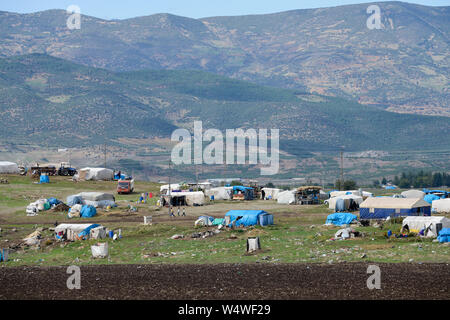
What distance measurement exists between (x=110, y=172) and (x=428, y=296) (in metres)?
87.9

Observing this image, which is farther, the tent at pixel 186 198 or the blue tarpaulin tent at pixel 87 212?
the tent at pixel 186 198

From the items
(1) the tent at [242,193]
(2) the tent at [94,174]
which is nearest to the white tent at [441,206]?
(1) the tent at [242,193]

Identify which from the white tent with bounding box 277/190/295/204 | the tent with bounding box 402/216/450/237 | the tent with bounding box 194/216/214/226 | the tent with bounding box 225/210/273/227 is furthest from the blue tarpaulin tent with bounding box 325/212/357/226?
the white tent with bounding box 277/190/295/204

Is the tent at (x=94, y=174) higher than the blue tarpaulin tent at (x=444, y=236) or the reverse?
higher

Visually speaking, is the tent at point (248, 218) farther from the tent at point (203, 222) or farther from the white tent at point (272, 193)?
the white tent at point (272, 193)

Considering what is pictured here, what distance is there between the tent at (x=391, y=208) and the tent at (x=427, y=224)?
33.8 ft

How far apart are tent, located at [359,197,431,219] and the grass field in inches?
180

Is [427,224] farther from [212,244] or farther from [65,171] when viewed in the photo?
[65,171]

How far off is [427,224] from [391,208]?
12.4 meters

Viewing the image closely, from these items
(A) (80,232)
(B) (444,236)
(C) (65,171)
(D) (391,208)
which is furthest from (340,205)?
(C) (65,171)

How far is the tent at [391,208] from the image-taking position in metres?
57.9

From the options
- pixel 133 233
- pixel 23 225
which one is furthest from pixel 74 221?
pixel 133 233

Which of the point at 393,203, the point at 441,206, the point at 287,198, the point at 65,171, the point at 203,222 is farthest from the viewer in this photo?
the point at 65,171

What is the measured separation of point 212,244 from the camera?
153ft
